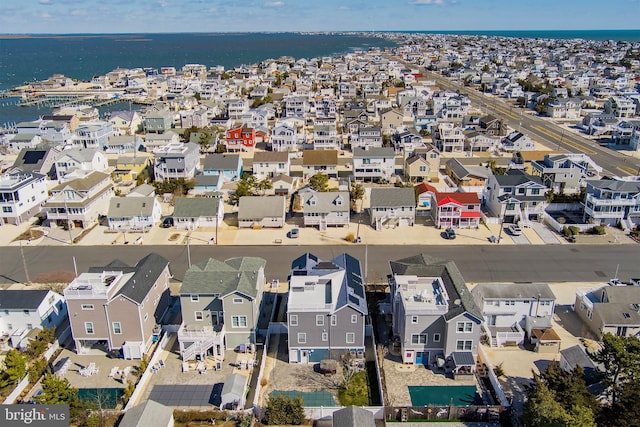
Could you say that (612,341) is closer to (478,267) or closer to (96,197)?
(478,267)

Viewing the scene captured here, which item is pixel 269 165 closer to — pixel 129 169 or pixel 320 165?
pixel 320 165

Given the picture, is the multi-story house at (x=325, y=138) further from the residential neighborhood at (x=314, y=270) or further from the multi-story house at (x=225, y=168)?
the multi-story house at (x=225, y=168)

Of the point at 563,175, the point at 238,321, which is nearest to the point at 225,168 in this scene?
the point at 238,321

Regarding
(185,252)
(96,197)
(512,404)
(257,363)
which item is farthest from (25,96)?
(512,404)

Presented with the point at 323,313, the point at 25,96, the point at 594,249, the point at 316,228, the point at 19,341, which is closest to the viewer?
the point at 323,313

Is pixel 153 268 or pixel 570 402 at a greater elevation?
pixel 153 268

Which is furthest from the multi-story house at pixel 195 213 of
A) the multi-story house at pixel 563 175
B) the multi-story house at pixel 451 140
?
the multi-story house at pixel 451 140
